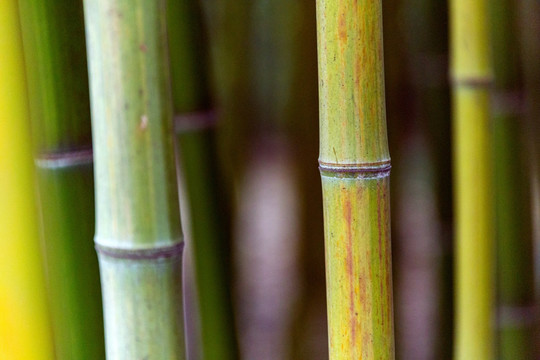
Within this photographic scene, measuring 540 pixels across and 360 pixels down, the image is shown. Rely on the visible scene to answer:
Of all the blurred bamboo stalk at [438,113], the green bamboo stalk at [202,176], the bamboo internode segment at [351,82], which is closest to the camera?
the bamboo internode segment at [351,82]

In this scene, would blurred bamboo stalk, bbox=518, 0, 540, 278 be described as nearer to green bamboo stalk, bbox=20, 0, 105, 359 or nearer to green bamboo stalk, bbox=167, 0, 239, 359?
green bamboo stalk, bbox=167, 0, 239, 359

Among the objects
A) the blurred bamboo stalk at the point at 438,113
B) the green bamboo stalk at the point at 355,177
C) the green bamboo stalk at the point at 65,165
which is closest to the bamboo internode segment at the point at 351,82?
the green bamboo stalk at the point at 355,177

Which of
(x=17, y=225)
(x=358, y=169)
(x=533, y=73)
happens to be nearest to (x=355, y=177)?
(x=358, y=169)

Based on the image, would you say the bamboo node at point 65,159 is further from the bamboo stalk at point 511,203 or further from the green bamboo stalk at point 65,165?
the bamboo stalk at point 511,203

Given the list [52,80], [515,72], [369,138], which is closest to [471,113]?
[515,72]

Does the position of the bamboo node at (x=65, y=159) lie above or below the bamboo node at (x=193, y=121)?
below

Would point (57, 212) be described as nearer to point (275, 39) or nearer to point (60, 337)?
point (60, 337)

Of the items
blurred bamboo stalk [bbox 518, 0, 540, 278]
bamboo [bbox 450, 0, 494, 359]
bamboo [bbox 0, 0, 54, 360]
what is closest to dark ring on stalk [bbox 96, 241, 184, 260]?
bamboo [bbox 0, 0, 54, 360]
